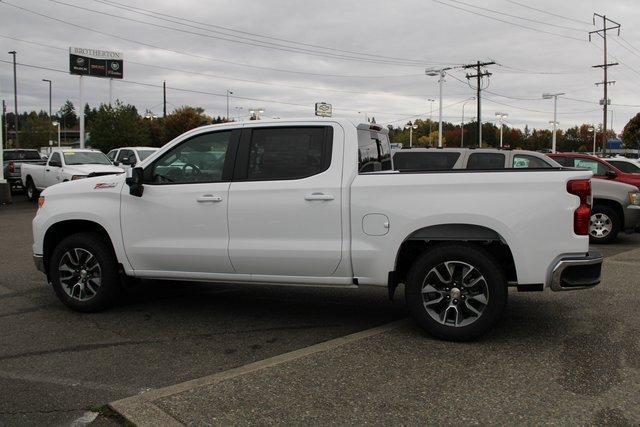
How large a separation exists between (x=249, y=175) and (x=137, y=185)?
44.9 inches

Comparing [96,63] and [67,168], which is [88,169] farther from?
[96,63]

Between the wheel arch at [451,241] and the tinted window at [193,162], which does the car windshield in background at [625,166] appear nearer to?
the wheel arch at [451,241]

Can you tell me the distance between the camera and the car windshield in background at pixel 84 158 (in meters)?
18.6

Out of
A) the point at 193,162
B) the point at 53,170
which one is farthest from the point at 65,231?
the point at 53,170

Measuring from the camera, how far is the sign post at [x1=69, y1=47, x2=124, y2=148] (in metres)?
53.2

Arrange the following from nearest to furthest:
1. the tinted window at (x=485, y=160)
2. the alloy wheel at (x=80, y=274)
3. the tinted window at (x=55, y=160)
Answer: the alloy wheel at (x=80, y=274) → the tinted window at (x=485, y=160) → the tinted window at (x=55, y=160)

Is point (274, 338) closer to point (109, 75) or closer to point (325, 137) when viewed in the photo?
point (325, 137)

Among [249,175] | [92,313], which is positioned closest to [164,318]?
[92,313]

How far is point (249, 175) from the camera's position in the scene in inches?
216

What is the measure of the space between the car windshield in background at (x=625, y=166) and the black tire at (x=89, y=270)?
12.7 m

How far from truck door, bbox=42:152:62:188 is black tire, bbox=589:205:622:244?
15.0 m

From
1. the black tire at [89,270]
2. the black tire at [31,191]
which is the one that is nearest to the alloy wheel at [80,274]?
the black tire at [89,270]

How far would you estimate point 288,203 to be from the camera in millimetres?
5230

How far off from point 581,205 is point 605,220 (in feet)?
25.0
